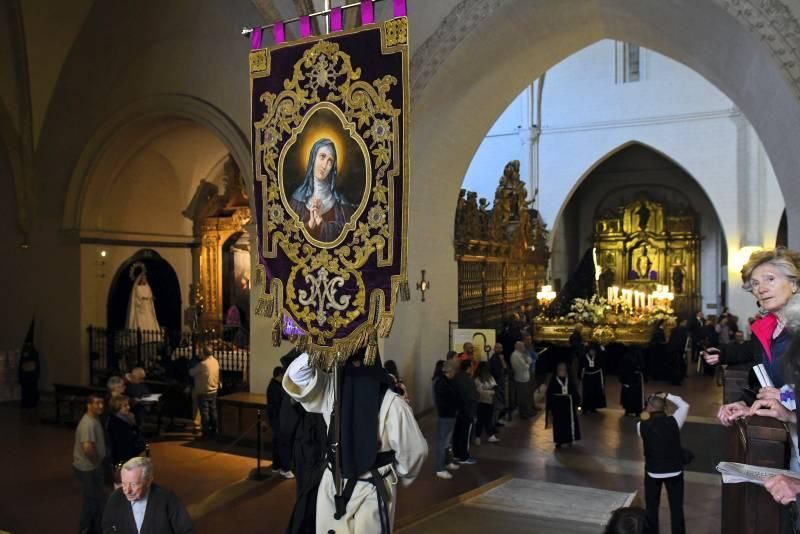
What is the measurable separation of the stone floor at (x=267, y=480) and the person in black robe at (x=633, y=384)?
0.84ft

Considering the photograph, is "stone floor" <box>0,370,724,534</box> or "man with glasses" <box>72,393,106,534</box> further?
"stone floor" <box>0,370,724,534</box>

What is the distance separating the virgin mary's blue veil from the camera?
4.16 m

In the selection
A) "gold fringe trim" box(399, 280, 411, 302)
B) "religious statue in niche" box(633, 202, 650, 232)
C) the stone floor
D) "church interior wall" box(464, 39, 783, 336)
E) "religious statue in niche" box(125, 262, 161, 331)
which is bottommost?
the stone floor

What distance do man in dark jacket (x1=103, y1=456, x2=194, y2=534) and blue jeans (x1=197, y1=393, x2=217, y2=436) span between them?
6721 millimetres

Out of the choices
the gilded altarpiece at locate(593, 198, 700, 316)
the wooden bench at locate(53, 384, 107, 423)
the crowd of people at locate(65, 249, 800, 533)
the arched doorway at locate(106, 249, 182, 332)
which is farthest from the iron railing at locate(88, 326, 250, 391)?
the gilded altarpiece at locate(593, 198, 700, 316)

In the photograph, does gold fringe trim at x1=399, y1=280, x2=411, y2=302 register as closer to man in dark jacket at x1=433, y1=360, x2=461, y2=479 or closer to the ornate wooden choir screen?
man in dark jacket at x1=433, y1=360, x2=461, y2=479

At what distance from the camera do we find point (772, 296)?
3010 mm

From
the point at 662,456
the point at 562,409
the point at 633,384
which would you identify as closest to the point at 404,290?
the point at 662,456

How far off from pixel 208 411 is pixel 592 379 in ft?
21.0

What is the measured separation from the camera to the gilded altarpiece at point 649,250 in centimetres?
2353

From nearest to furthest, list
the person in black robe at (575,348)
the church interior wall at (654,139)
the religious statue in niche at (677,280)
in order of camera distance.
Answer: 1. the person in black robe at (575,348)
2. the church interior wall at (654,139)
3. the religious statue in niche at (677,280)

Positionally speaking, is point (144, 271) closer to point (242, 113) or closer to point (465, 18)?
point (242, 113)

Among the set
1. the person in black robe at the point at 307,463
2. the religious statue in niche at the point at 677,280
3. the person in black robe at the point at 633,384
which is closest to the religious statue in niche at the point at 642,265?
the religious statue in niche at the point at 677,280

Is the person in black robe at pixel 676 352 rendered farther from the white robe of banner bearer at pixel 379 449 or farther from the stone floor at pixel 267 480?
the white robe of banner bearer at pixel 379 449
